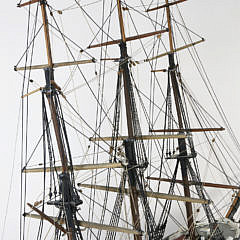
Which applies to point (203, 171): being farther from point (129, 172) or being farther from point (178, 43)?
point (129, 172)

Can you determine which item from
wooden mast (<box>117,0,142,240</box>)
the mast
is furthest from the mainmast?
wooden mast (<box>117,0,142,240</box>)

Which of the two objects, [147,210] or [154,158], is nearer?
[147,210]

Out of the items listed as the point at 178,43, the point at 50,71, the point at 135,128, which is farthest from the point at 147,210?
the point at 178,43

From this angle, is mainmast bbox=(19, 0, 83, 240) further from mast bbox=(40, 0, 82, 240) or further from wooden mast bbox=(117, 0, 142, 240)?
wooden mast bbox=(117, 0, 142, 240)

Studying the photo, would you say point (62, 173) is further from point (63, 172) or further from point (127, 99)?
point (127, 99)

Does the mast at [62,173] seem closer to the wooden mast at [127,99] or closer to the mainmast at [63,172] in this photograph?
the mainmast at [63,172]

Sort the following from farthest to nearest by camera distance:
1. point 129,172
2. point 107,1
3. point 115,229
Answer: point 107,1 < point 129,172 < point 115,229

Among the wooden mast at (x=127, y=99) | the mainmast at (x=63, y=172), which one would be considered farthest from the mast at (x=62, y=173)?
the wooden mast at (x=127, y=99)

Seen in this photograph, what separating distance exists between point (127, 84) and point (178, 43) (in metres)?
3.99

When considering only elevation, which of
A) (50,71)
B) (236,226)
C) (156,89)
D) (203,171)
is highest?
(156,89)

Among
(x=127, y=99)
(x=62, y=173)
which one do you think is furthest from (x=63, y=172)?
(x=127, y=99)

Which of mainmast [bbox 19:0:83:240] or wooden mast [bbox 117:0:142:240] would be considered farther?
wooden mast [bbox 117:0:142:240]

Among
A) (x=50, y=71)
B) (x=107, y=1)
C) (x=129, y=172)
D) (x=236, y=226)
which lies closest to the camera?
(x=50, y=71)

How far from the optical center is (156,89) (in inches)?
379
